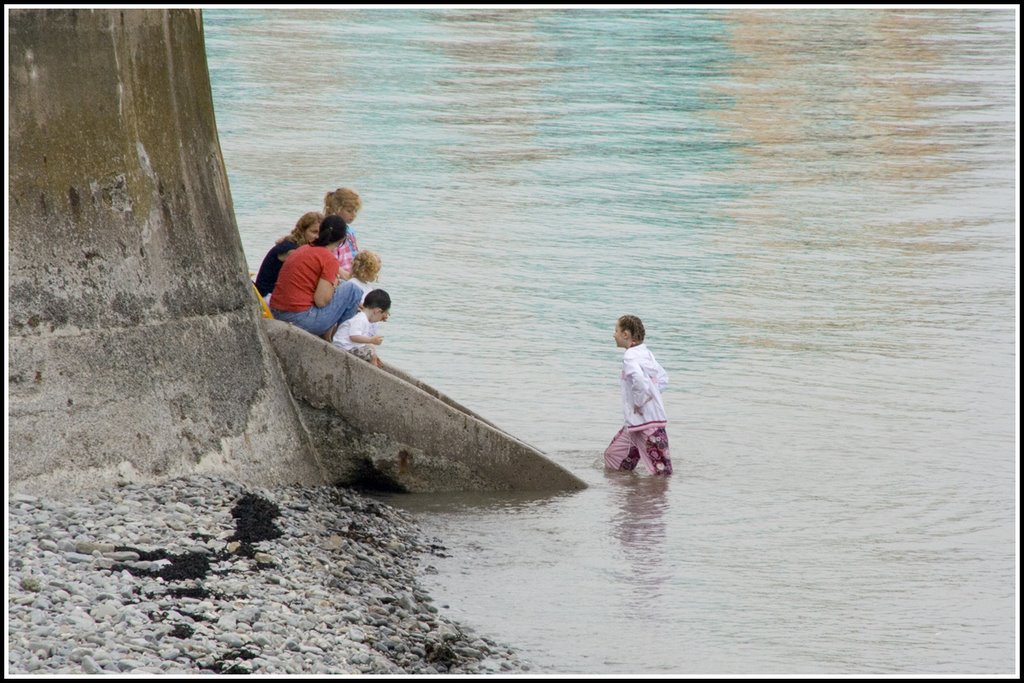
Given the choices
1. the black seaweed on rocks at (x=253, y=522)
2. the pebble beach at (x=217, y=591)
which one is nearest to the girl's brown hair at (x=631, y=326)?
the pebble beach at (x=217, y=591)

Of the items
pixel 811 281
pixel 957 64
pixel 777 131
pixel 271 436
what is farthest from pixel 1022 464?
pixel 957 64

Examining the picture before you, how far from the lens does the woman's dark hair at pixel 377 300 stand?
38.4ft

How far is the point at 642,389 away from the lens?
41.3 ft

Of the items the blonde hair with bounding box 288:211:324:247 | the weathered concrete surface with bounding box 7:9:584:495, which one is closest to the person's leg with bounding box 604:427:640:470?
the weathered concrete surface with bounding box 7:9:584:495

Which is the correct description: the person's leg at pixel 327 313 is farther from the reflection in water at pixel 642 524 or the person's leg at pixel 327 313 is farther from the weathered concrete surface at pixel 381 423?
the reflection in water at pixel 642 524

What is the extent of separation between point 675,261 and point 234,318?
11.0m

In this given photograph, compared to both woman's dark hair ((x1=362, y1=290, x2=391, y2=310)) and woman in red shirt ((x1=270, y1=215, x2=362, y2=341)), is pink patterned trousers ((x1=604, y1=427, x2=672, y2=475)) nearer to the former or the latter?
woman's dark hair ((x1=362, y1=290, x2=391, y2=310))

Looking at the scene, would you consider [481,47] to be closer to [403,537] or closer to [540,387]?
[540,387]

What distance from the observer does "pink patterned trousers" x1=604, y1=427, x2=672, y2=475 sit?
41.7ft

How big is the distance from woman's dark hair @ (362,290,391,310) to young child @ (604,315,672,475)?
70.5 inches

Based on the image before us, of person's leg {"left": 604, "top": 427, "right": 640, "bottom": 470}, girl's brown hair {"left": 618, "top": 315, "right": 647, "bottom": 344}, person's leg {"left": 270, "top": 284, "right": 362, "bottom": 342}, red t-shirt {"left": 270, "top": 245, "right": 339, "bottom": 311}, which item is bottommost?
person's leg {"left": 604, "top": 427, "right": 640, "bottom": 470}

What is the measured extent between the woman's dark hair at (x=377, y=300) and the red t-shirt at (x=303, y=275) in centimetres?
26

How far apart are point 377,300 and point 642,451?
2333mm

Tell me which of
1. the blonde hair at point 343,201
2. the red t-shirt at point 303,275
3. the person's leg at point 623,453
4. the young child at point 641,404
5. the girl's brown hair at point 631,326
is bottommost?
the person's leg at point 623,453
